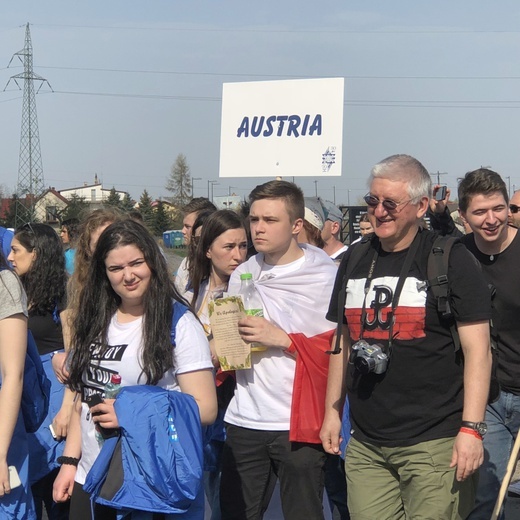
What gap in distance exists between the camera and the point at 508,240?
4.66m

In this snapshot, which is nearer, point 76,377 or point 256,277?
point 76,377

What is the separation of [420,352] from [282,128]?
14.8ft

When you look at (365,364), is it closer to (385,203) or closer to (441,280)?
(441,280)

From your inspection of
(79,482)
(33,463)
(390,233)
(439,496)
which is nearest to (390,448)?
(439,496)

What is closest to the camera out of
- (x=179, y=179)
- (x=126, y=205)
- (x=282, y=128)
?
(x=282, y=128)

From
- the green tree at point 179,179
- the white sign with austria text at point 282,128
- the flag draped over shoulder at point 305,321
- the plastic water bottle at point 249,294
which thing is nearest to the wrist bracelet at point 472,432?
the flag draped over shoulder at point 305,321

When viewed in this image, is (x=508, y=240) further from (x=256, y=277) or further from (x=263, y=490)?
(x=263, y=490)

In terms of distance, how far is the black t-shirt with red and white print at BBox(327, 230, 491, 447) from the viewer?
3.57m

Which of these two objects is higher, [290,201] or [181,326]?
[290,201]

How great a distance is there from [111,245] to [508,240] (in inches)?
88.5

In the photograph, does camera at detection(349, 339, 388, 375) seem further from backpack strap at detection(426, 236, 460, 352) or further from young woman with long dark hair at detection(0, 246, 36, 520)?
young woman with long dark hair at detection(0, 246, 36, 520)

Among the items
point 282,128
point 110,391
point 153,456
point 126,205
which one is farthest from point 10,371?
point 126,205

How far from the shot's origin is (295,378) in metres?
4.36

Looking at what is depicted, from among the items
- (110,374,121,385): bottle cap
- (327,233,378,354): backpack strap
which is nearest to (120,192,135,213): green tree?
(327,233,378,354): backpack strap
